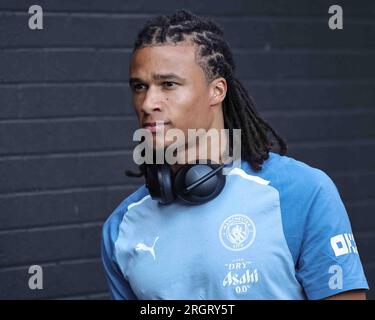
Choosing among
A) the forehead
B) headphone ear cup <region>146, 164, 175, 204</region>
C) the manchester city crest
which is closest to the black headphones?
headphone ear cup <region>146, 164, 175, 204</region>

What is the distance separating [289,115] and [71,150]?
1637 mm

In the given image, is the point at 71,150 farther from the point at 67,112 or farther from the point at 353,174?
the point at 353,174

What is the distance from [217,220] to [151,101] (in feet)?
1.84

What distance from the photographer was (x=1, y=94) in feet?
17.5

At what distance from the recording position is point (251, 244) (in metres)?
3.45

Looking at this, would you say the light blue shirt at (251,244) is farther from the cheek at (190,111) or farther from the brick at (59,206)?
the brick at (59,206)

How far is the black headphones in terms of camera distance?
3.52 meters

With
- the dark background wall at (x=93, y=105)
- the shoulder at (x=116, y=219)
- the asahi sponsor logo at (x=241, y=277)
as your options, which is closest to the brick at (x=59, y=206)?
the dark background wall at (x=93, y=105)

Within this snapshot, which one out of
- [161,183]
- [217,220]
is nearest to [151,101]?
[161,183]

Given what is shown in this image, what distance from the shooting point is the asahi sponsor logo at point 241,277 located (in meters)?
3.39

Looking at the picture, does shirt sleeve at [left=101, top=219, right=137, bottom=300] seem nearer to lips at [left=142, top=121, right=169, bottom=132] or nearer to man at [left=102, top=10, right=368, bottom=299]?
man at [left=102, top=10, right=368, bottom=299]

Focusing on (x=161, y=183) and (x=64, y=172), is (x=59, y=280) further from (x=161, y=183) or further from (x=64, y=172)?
(x=161, y=183)
